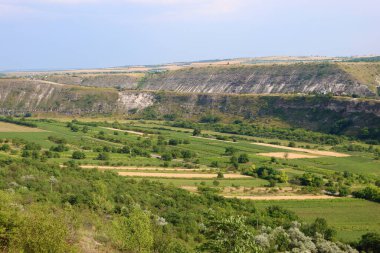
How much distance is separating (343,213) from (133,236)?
22722 millimetres

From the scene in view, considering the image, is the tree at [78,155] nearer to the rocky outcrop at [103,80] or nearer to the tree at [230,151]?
the tree at [230,151]

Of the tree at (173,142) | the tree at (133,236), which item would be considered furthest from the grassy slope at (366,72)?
the tree at (133,236)

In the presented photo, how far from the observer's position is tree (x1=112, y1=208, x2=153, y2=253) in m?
27.0

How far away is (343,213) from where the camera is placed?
42.5 m

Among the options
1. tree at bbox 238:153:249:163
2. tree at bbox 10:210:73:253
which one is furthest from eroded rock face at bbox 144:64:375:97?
tree at bbox 10:210:73:253

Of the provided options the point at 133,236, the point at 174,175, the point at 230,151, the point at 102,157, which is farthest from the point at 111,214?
the point at 230,151

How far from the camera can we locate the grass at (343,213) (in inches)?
1497

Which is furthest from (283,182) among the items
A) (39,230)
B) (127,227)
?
(39,230)

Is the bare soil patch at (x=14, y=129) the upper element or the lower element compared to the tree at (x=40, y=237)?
lower

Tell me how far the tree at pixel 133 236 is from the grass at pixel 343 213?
1555 cm

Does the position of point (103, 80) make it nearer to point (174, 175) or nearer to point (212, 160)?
point (212, 160)

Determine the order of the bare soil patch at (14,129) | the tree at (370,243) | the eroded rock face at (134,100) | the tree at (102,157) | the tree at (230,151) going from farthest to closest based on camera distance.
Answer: the eroded rock face at (134,100) → the bare soil patch at (14,129) → the tree at (230,151) → the tree at (102,157) → the tree at (370,243)

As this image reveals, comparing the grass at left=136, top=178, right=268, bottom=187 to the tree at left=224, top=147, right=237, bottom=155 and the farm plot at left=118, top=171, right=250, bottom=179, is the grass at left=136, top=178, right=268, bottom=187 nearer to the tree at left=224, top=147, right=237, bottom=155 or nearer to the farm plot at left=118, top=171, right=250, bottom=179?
the farm plot at left=118, top=171, right=250, bottom=179

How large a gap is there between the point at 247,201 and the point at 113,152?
3152cm
